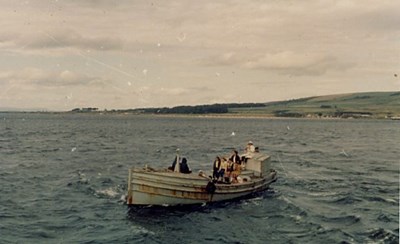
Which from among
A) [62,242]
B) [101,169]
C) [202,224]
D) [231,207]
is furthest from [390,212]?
[101,169]

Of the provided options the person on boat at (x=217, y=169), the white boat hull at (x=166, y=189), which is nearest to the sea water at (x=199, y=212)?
the white boat hull at (x=166, y=189)

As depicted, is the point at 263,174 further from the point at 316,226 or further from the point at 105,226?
the point at 105,226

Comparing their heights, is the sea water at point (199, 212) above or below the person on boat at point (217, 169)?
below

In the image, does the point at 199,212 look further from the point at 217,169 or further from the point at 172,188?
the point at 217,169

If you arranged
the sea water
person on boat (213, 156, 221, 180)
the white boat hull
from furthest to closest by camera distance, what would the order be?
person on boat (213, 156, 221, 180) → the white boat hull → the sea water

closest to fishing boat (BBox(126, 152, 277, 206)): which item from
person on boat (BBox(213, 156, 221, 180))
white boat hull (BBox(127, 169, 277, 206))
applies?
white boat hull (BBox(127, 169, 277, 206))

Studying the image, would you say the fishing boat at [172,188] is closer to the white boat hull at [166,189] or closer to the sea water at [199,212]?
the white boat hull at [166,189]

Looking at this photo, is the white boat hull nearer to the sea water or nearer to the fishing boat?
the fishing boat

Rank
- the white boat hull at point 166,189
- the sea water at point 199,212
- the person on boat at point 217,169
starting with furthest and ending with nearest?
1. the person on boat at point 217,169
2. the white boat hull at point 166,189
3. the sea water at point 199,212

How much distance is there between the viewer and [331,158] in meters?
69.3

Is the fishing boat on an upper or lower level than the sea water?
upper

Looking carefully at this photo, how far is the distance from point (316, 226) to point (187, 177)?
9110mm

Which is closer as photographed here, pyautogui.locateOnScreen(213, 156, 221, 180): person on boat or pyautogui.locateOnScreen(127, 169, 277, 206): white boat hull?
pyautogui.locateOnScreen(127, 169, 277, 206): white boat hull

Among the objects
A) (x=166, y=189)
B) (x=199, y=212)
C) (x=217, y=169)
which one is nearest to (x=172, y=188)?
(x=166, y=189)
